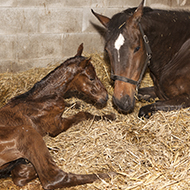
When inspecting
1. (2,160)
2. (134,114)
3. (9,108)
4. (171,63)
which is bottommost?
(134,114)

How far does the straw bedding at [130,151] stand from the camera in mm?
2539

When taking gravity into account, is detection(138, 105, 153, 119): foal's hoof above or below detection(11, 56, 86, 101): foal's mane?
below

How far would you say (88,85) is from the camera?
3531 mm

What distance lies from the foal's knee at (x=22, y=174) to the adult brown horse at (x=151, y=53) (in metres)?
1.30

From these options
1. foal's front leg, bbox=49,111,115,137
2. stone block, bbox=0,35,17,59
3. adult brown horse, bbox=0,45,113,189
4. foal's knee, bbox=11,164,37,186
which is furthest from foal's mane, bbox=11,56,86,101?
stone block, bbox=0,35,17,59

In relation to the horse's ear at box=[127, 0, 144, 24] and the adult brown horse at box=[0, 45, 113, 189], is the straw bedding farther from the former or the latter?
the horse's ear at box=[127, 0, 144, 24]

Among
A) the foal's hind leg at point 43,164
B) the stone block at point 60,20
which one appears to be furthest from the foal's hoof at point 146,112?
the stone block at point 60,20

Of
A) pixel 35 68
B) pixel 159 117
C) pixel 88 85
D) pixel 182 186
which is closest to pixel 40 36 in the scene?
pixel 35 68

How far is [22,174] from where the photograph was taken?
2.88 metres

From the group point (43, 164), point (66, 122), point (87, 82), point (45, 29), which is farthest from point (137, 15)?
point (45, 29)

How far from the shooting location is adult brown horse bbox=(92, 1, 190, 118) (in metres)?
3.32

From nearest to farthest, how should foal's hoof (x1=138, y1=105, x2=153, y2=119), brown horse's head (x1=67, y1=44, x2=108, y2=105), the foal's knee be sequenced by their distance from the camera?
the foal's knee → brown horse's head (x1=67, y1=44, x2=108, y2=105) → foal's hoof (x1=138, y1=105, x2=153, y2=119)

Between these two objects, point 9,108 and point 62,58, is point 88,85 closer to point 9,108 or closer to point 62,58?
point 9,108

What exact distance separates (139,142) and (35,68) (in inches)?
108
